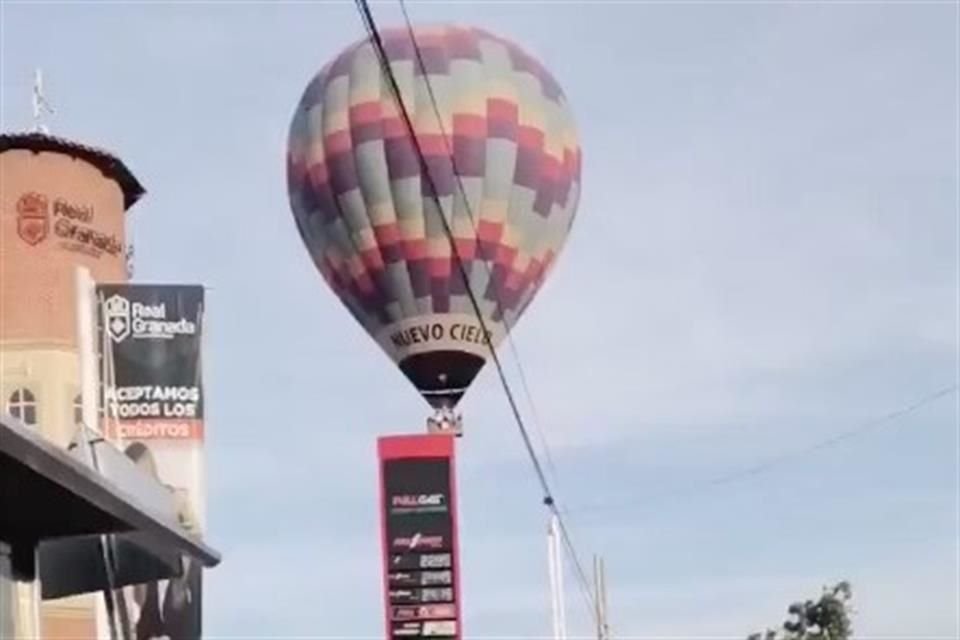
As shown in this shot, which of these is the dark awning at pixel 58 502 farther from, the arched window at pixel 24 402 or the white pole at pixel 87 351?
the arched window at pixel 24 402

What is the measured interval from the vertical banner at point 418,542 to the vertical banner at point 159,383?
15975mm

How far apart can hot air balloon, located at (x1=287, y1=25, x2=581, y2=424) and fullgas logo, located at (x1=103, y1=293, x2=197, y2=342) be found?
1397 centimetres

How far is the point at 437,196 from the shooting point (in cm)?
3412

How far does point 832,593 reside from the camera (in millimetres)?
67625

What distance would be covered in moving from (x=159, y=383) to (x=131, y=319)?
2.57 ft

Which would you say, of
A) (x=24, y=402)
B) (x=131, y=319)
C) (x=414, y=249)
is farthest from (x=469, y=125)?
(x=24, y=402)

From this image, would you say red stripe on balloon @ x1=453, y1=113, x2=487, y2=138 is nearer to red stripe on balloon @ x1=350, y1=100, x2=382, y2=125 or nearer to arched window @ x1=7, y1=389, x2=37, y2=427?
red stripe on balloon @ x1=350, y1=100, x2=382, y2=125

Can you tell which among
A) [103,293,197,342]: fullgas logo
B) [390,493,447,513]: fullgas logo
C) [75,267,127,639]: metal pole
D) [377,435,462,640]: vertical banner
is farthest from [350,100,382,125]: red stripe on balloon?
[103,293,197,342]: fullgas logo

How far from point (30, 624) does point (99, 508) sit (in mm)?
680

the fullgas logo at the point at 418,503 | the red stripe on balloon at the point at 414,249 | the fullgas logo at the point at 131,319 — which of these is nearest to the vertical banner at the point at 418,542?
the fullgas logo at the point at 418,503

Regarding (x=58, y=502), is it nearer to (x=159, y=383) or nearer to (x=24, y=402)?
(x=159, y=383)

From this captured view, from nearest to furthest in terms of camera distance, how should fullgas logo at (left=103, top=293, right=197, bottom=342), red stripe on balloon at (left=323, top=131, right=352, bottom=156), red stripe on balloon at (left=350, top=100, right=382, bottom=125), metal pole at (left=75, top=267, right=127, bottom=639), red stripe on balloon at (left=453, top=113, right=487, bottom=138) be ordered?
metal pole at (left=75, top=267, right=127, bottom=639), fullgas logo at (left=103, top=293, right=197, bottom=342), red stripe on balloon at (left=453, top=113, right=487, bottom=138), red stripe on balloon at (left=350, top=100, right=382, bottom=125), red stripe on balloon at (left=323, top=131, right=352, bottom=156)

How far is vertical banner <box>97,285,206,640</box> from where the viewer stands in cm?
2020

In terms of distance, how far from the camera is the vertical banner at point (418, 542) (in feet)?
121
